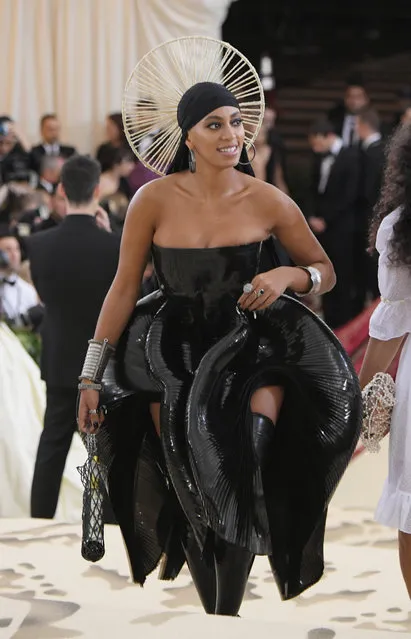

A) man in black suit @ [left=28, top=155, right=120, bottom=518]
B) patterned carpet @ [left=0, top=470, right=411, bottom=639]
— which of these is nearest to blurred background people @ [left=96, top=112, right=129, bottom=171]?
man in black suit @ [left=28, top=155, right=120, bottom=518]

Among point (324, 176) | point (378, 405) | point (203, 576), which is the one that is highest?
point (324, 176)

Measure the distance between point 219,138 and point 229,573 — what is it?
3.69 ft

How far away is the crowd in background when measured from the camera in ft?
29.2

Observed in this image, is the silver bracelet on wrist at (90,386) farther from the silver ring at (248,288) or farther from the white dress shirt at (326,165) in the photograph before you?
the white dress shirt at (326,165)

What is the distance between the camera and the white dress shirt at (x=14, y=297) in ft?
22.6

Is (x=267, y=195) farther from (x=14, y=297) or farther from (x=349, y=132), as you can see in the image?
(x=349, y=132)

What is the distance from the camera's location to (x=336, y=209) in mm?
9625

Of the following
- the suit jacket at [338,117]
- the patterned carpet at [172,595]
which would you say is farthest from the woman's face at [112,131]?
the patterned carpet at [172,595]

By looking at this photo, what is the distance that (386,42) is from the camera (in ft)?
48.3

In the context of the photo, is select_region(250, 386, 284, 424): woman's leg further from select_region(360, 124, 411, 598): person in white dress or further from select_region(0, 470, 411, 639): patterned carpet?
select_region(0, 470, 411, 639): patterned carpet

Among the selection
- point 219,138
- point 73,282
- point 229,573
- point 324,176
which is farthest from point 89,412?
point 324,176

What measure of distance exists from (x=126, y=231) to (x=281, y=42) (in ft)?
36.8

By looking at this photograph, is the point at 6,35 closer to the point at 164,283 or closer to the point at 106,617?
the point at 164,283

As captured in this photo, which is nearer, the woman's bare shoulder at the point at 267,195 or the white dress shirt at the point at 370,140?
the woman's bare shoulder at the point at 267,195
